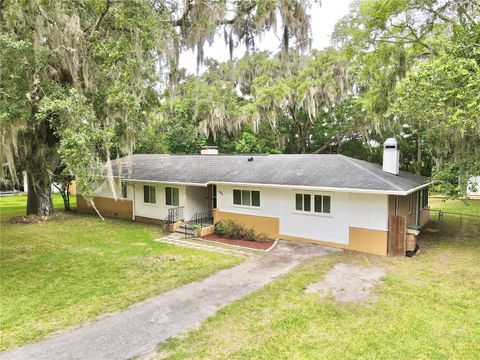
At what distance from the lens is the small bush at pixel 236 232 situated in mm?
12867

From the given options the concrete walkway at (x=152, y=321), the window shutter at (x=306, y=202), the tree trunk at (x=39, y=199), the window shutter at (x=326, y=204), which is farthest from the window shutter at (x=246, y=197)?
the tree trunk at (x=39, y=199)

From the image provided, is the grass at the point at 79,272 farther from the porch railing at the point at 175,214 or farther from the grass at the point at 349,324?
the grass at the point at 349,324

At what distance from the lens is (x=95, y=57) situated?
10.6 m

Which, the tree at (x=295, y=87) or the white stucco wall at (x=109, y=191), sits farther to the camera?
the tree at (x=295, y=87)

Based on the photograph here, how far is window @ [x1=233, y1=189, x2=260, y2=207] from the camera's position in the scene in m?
13.4

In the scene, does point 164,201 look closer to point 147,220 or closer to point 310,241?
point 147,220

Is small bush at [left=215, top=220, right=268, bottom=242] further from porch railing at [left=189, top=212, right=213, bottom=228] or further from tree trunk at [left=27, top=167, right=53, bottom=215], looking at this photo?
tree trunk at [left=27, top=167, right=53, bottom=215]

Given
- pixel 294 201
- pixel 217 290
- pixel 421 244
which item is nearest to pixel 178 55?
pixel 294 201

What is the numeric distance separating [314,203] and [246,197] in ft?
9.63

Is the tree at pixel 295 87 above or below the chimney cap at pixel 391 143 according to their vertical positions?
above

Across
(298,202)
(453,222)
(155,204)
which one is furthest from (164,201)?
(453,222)

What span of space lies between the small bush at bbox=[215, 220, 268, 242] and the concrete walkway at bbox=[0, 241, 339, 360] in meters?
3.08

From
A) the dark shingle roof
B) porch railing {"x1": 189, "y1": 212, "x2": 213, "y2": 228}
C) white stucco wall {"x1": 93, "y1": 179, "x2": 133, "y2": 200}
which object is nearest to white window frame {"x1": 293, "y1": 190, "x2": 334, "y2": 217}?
the dark shingle roof

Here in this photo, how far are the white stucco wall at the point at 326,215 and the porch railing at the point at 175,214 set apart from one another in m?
2.75
